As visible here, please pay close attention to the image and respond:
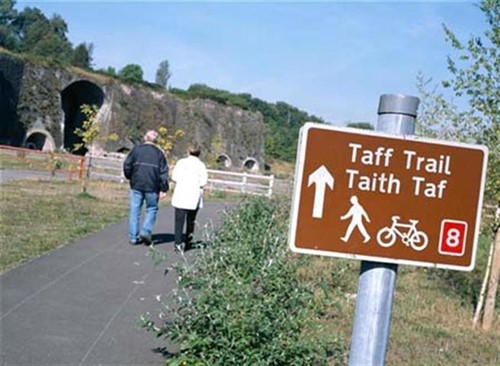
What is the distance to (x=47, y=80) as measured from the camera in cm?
6362

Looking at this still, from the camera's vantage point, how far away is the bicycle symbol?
7.64 feet

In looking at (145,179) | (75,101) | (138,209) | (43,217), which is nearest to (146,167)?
(145,179)

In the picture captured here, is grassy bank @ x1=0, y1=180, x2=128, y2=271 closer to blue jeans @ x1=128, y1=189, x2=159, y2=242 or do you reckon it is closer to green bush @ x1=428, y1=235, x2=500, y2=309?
blue jeans @ x1=128, y1=189, x2=159, y2=242

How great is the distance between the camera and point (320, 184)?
2322 mm

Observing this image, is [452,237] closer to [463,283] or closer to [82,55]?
[463,283]

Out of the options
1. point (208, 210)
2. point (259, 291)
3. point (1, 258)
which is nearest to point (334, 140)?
point (259, 291)

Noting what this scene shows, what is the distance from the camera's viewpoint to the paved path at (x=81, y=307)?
19.5ft

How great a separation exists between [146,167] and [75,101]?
60287mm

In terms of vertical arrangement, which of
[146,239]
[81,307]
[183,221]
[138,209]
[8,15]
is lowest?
[81,307]

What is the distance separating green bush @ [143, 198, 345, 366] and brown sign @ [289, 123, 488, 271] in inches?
93.7

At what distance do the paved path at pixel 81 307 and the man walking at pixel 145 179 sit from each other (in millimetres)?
702

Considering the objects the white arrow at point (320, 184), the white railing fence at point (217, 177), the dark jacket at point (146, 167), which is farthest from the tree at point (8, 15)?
the white arrow at point (320, 184)

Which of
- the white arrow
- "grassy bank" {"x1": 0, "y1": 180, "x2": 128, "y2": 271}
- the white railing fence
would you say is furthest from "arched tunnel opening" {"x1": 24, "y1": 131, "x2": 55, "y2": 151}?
the white arrow

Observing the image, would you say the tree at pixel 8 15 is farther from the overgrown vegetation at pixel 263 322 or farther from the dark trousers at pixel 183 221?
the overgrown vegetation at pixel 263 322
